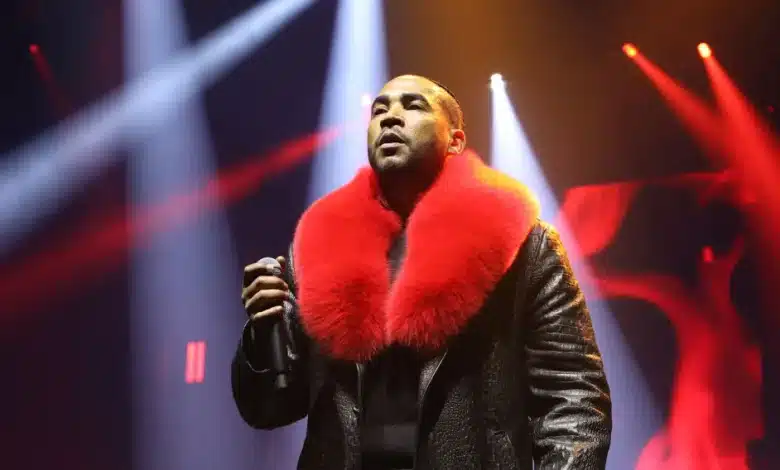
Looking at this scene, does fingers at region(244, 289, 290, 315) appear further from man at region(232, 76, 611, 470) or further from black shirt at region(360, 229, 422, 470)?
black shirt at region(360, 229, 422, 470)

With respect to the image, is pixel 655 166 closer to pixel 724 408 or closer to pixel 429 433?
pixel 724 408

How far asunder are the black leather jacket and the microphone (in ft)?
0.19

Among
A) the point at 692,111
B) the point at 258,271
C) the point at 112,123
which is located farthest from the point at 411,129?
the point at 692,111

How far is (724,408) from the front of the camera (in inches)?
157

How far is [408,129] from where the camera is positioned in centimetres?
154

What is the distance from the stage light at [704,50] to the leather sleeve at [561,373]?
3506mm

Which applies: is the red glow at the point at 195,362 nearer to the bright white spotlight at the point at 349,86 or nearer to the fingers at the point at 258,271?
the bright white spotlight at the point at 349,86

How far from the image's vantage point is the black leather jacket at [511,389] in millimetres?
1253

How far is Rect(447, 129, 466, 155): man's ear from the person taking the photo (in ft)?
5.41

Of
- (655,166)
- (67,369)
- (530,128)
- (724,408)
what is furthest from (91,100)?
(724,408)

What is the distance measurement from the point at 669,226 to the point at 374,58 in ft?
6.70

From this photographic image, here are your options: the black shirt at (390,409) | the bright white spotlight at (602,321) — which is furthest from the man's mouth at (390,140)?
the bright white spotlight at (602,321)

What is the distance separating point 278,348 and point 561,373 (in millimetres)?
524

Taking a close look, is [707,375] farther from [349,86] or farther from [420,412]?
[420,412]
